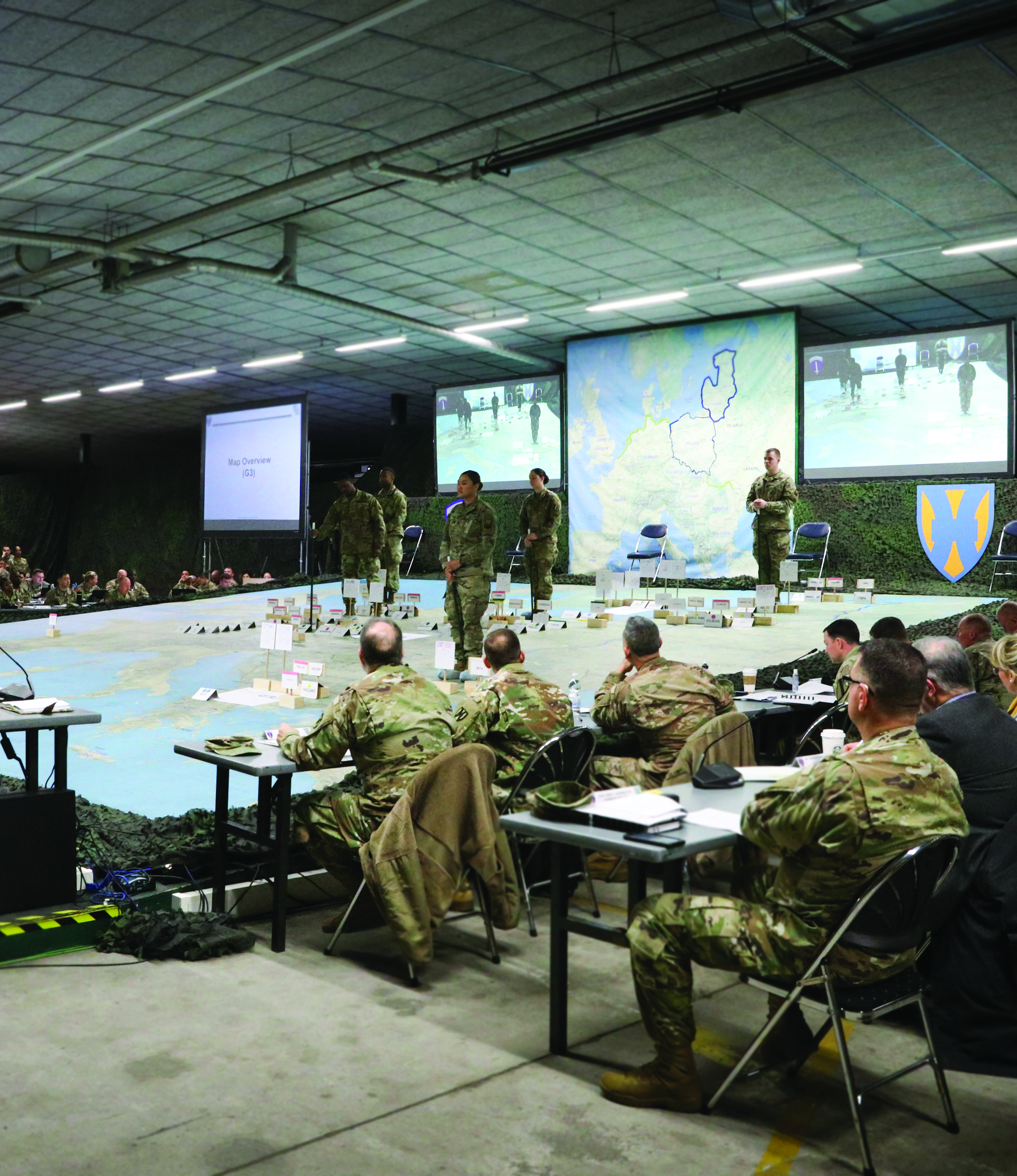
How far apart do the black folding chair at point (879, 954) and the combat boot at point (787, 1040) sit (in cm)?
32

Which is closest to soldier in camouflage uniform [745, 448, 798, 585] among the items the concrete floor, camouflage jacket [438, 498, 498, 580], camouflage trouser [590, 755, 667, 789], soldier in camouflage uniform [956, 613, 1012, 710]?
camouflage jacket [438, 498, 498, 580]

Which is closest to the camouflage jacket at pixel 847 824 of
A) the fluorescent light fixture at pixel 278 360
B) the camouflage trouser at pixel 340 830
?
the camouflage trouser at pixel 340 830

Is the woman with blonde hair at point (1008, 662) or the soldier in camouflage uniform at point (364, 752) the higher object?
the woman with blonde hair at point (1008, 662)

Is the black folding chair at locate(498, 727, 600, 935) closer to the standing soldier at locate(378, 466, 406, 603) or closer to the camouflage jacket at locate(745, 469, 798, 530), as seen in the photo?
the camouflage jacket at locate(745, 469, 798, 530)

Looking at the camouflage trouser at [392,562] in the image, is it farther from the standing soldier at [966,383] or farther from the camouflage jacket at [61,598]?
the standing soldier at [966,383]

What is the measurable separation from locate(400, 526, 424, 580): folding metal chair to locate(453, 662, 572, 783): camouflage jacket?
14008mm

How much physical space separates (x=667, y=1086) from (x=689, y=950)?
1.11 feet

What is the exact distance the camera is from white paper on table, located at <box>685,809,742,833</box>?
2.82 metres

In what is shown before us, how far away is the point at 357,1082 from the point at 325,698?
207 inches

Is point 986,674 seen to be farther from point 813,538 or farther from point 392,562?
point 813,538

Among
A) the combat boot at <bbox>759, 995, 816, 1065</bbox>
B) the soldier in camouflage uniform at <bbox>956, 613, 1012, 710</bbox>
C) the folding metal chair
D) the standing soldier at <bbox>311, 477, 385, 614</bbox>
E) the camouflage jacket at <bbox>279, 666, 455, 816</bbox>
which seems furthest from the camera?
the folding metal chair

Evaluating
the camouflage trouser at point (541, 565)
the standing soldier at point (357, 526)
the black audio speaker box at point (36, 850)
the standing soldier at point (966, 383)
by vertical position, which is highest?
the standing soldier at point (966, 383)

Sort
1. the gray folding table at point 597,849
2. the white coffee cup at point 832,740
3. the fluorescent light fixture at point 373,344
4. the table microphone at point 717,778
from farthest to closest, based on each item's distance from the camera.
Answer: the fluorescent light fixture at point 373,344 → the white coffee cup at point 832,740 → the table microphone at point 717,778 → the gray folding table at point 597,849

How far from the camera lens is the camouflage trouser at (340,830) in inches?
151
